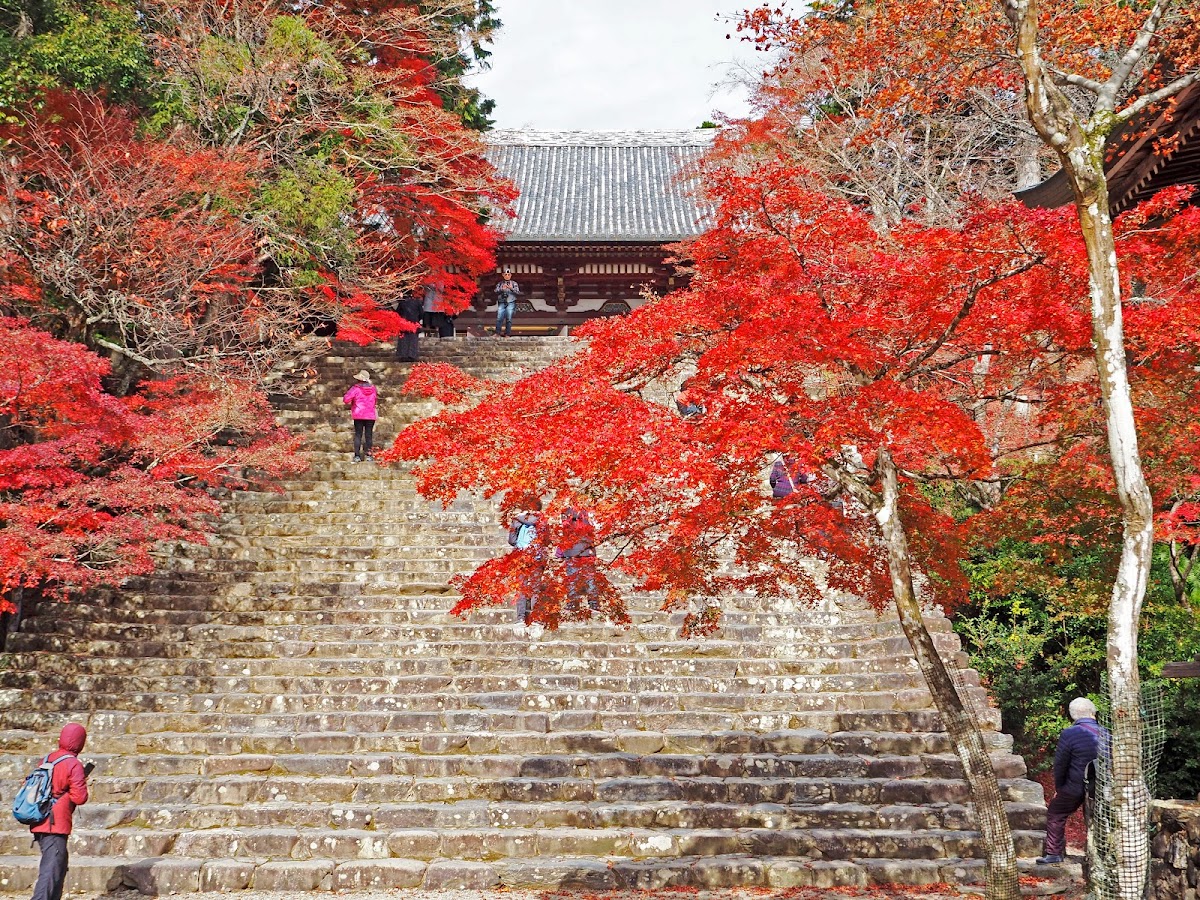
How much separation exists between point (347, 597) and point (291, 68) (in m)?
7.85

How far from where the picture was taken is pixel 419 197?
1702cm

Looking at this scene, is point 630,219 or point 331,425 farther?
point 630,219

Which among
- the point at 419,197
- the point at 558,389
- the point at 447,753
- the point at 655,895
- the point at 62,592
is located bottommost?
the point at 655,895

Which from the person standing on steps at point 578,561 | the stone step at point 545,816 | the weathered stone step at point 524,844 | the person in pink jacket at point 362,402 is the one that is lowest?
the weathered stone step at point 524,844

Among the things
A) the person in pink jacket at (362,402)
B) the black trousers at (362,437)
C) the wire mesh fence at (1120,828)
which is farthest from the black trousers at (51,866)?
the black trousers at (362,437)

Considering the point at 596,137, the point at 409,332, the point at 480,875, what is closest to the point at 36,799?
the point at 480,875

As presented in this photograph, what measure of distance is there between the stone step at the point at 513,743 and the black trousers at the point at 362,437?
634 cm

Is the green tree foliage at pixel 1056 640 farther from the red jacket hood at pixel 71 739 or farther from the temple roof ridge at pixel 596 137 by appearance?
the temple roof ridge at pixel 596 137

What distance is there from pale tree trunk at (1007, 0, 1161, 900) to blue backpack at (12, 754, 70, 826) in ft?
20.3

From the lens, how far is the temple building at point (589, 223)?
70.1ft

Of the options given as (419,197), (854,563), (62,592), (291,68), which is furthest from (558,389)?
(419,197)

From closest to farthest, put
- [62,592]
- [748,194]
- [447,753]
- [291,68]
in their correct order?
[748,194]
[447,753]
[62,592]
[291,68]

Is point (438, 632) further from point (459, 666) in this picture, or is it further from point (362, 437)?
point (362, 437)

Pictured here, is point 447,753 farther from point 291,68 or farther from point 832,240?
point 291,68
